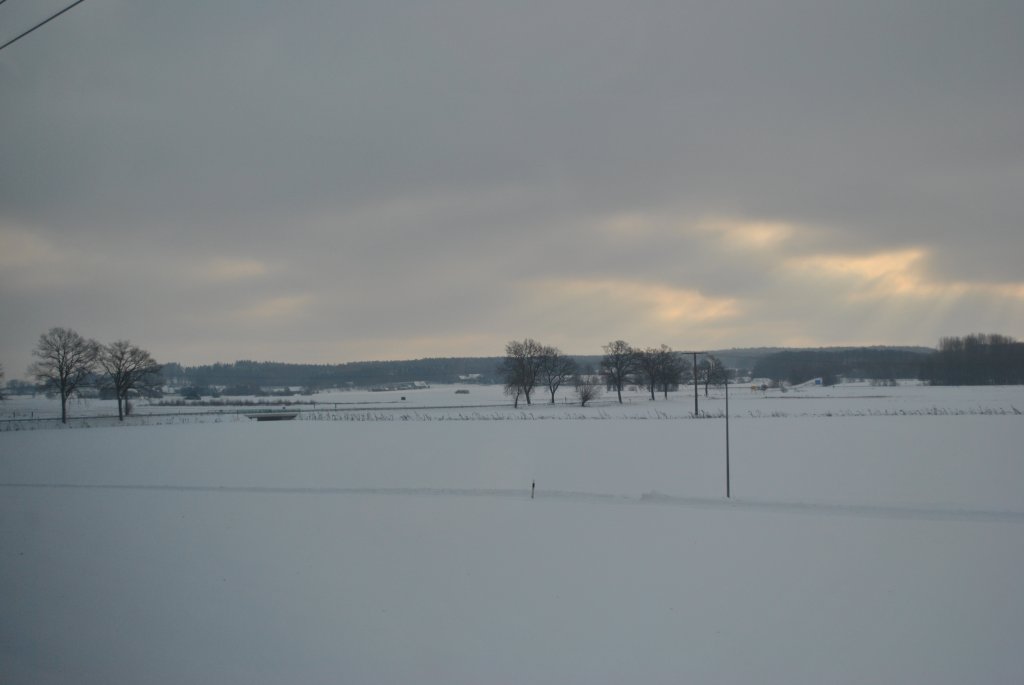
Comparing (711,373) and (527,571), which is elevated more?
(711,373)

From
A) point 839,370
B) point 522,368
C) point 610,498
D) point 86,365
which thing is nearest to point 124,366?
point 86,365

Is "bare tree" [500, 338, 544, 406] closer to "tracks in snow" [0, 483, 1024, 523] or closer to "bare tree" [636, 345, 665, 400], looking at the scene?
"bare tree" [636, 345, 665, 400]

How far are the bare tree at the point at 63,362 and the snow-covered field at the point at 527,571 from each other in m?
43.3

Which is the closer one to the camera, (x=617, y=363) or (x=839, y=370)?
(x=617, y=363)

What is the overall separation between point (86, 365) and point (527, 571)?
72.0 meters

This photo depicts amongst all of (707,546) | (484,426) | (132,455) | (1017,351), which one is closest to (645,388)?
(1017,351)

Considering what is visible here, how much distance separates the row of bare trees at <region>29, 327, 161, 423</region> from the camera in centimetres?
6669

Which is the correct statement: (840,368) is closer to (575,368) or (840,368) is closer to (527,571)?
(575,368)

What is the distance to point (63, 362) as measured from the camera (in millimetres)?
67375

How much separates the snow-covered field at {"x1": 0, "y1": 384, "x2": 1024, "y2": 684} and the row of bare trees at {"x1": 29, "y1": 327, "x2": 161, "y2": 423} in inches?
1713

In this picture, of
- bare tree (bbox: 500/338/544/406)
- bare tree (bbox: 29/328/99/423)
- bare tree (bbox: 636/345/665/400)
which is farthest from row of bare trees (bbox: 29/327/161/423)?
bare tree (bbox: 636/345/665/400)

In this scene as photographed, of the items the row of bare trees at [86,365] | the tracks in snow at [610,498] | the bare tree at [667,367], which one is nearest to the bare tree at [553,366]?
the bare tree at [667,367]

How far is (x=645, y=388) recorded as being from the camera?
12519 centimetres

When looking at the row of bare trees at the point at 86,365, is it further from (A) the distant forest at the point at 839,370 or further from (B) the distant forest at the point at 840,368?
(B) the distant forest at the point at 840,368
